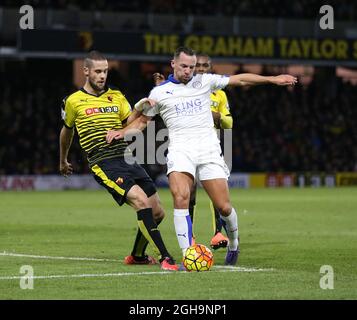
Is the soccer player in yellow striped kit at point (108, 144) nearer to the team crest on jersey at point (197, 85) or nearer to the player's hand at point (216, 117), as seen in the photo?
the team crest on jersey at point (197, 85)

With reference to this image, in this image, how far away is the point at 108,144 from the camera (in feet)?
40.2

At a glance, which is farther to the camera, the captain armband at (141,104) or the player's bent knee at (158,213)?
the player's bent knee at (158,213)

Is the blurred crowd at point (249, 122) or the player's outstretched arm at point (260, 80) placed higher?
the player's outstretched arm at point (260, 80)

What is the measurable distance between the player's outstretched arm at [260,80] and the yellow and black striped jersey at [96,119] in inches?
62.5

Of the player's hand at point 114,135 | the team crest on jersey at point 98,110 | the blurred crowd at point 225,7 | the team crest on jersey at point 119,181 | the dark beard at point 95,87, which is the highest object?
the blurred crowd at point 225,7

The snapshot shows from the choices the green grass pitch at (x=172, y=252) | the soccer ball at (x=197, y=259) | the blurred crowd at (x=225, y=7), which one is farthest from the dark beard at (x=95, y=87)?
the blurred crowd at (x=225, y=7)

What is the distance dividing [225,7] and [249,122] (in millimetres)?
5338

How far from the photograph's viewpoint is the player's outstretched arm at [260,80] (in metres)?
11.2

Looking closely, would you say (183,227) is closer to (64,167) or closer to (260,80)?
(260,80)

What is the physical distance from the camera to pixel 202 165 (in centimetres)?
1166

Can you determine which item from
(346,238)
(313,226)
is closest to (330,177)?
(313,226)

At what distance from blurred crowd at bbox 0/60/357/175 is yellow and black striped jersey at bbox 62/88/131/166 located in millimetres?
27427

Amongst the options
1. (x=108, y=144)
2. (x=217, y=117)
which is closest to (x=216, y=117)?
(x=217, y=117)
